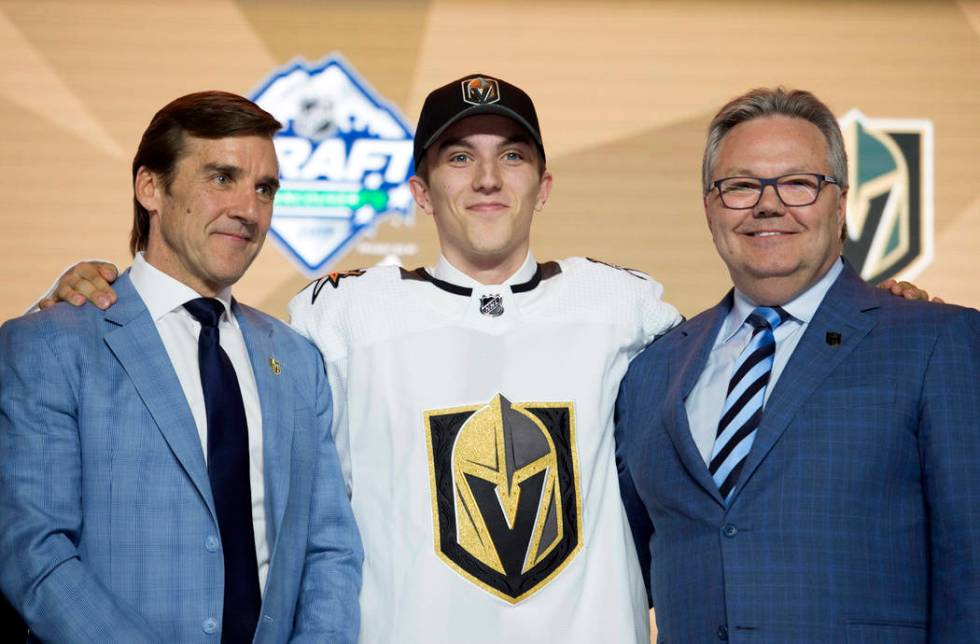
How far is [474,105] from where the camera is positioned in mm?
2287

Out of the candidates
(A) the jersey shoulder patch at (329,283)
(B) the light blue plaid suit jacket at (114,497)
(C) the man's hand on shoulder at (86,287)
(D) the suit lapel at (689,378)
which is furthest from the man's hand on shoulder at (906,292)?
(C) the man's hand on shoulder at (86,287)

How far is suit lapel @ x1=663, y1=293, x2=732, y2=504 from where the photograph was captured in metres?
2.03

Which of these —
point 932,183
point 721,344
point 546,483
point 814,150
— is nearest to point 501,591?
point 546,483

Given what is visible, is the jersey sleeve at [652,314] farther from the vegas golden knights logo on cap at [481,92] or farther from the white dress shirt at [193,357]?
the white dress shirt at [193,357]

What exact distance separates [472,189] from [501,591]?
0.77m

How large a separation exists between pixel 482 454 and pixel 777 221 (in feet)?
2.26

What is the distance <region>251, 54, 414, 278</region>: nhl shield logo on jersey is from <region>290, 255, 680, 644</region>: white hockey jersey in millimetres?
1726

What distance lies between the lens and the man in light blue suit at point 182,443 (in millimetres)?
1889

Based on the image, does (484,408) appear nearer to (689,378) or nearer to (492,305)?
(492,305)

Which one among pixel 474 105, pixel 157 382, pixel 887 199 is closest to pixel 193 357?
pixel 157 382

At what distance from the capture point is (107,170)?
4074 mm

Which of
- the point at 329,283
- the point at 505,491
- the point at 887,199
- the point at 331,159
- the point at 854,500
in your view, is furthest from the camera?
the point at 887,199

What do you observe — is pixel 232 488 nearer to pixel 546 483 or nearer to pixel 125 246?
pixel 546 483

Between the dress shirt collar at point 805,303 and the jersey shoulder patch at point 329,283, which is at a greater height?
the jersey shoulder patch at point 329,283
